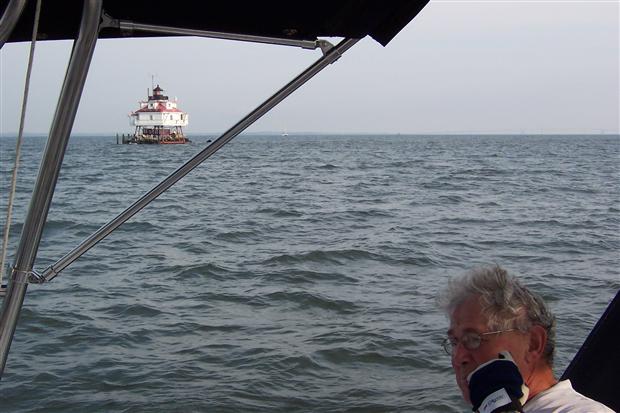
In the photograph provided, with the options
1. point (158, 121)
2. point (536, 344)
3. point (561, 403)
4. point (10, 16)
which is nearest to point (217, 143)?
point (10, 16)

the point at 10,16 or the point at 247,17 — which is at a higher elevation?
the point at 247,17

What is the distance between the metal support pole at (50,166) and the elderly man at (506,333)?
3.36 ft

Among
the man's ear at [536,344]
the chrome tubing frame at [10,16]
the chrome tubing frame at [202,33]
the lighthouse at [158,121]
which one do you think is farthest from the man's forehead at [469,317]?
the lighthouse at [158,121]

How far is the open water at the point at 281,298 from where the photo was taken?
5801mm

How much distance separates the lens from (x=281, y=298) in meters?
8.51

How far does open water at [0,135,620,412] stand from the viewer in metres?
5.80

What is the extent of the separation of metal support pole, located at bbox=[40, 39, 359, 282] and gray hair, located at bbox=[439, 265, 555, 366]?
0.71 metres

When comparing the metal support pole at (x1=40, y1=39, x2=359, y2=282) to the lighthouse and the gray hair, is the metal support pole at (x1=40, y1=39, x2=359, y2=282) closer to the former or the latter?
the gray hair

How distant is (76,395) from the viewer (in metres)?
5.73

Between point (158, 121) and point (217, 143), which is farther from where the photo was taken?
point (158, 121)

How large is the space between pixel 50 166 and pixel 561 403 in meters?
1.30

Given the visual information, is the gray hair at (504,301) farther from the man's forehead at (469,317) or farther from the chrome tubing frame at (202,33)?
the chrome tubing frame at (202,33)

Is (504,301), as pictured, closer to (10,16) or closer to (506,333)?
(506,333)

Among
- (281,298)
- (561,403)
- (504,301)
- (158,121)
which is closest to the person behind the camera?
(561,403)
